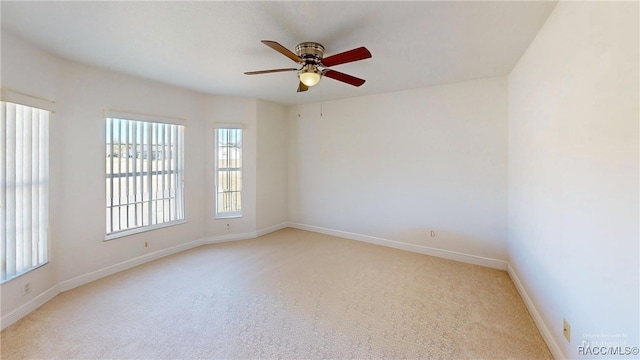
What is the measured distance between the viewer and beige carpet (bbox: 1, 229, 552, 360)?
6.57ft

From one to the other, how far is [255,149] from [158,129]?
63.3 inches

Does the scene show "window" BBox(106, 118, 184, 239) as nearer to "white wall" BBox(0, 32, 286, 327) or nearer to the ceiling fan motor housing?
"white wall" BBox(0, 32, 286, 327)

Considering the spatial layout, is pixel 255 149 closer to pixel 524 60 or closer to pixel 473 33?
pixel 473 33

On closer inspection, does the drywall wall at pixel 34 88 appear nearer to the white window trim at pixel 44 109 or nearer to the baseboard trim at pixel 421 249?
the white window trim at pixel 44 109

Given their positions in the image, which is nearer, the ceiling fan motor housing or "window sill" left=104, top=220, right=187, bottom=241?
the ceiling fan motor housing

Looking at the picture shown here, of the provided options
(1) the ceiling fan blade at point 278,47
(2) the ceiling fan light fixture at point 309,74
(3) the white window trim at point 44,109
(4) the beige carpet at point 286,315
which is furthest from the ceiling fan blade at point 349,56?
(3) the white window trim at point 44,109

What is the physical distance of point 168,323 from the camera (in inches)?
91.2

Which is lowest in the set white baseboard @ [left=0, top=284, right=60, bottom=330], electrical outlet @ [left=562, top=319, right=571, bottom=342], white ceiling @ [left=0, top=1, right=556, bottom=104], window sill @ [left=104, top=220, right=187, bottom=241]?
white baseboard @ [left=0, top=284, right=60, bottom=330]

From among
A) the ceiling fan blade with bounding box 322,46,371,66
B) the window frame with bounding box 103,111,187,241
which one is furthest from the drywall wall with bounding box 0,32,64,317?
the ceiling fan blade with bounding box 322,46,371,66

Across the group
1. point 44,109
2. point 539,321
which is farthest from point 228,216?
point 539,321

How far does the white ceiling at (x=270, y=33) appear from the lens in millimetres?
1938

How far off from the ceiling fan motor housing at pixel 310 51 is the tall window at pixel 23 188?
2.75m

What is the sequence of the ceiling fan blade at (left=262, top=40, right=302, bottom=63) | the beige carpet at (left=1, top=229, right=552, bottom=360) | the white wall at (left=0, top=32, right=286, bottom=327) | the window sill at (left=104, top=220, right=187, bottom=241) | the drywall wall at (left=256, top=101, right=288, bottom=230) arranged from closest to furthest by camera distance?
the ceiling fan blade at (left=262, top=40, right=302, bottom=63) → the beige carpet at (left=1, top=229, right=552, bottom=360) → the white wall at (left=0, top=32, right=286, bottom=327) → the window sill at (left=104, top=220, right=187, bottom=241) → the drywall wall at (left=256, top=101, right=288, bottom=230)

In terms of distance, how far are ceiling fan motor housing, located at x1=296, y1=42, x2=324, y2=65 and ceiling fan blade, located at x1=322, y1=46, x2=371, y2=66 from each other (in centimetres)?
22
